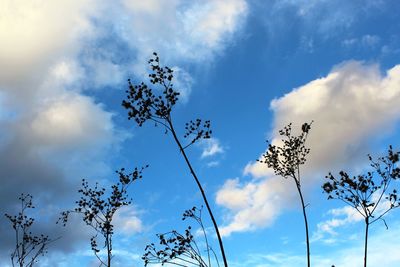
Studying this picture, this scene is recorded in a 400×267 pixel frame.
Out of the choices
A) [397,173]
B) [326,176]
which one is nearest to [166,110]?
[326,176]

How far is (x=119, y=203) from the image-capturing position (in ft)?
99.6

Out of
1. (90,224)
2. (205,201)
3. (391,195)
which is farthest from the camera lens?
(90,224)

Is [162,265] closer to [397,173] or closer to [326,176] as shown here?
[326,176]

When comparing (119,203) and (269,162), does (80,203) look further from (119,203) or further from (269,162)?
(269,162)

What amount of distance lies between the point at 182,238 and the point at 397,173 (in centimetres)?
1392

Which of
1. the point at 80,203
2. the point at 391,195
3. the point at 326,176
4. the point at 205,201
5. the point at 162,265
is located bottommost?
the point at 162,265

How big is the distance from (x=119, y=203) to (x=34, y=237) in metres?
6.30

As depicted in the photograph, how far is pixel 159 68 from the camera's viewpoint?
1969cm

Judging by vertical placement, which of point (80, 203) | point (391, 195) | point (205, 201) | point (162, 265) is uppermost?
point (80, 203)

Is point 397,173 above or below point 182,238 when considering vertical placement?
above

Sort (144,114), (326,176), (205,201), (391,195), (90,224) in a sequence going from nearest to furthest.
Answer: (205,201), (144,114), (391,195), (326,176), (90,224)

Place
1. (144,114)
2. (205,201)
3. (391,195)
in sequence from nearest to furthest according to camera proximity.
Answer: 1. (205,201)
2. (144,114)
3. (391,195)

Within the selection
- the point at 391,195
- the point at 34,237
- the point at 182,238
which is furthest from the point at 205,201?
the point at 34,237

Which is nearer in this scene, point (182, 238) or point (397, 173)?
point (182, 238)
